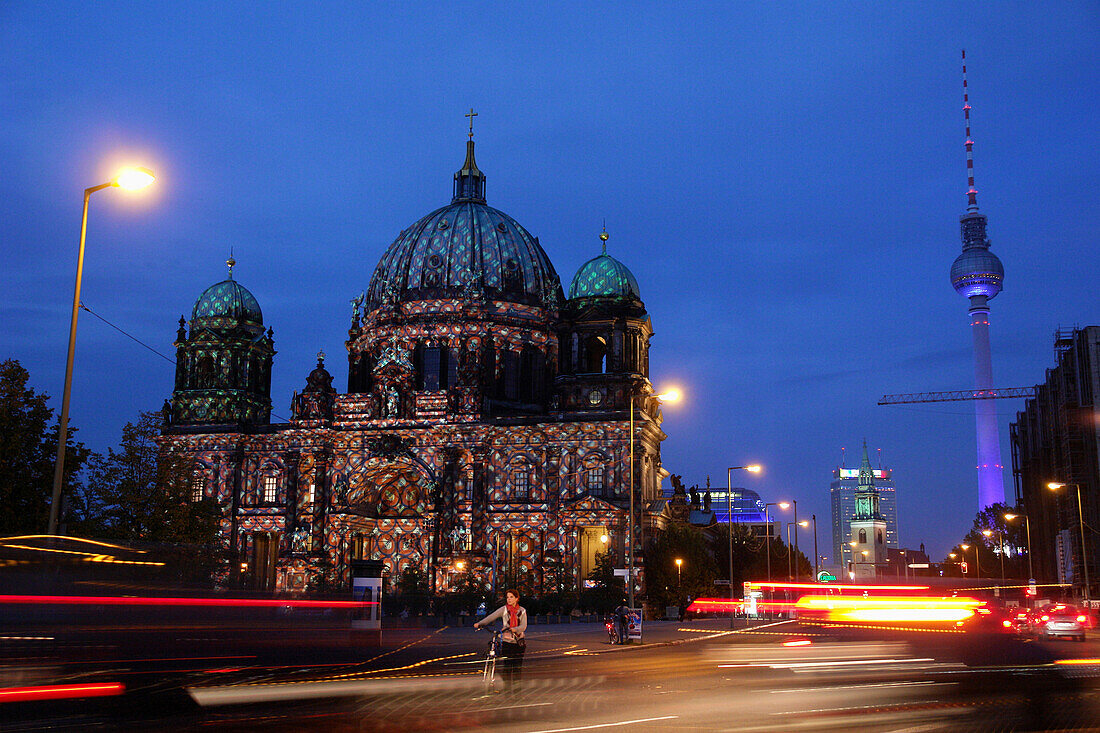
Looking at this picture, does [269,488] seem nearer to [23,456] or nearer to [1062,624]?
[23,456]

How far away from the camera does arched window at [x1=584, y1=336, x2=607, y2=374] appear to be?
289 ft

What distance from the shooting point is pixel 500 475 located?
3159 inches

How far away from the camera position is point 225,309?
9394 cm

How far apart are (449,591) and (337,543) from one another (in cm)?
1055

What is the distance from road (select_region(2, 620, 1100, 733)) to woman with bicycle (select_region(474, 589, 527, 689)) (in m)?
0.36

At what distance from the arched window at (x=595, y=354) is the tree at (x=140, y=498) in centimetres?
3769

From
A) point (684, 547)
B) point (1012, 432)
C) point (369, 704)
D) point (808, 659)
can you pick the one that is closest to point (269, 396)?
point (684, 547)

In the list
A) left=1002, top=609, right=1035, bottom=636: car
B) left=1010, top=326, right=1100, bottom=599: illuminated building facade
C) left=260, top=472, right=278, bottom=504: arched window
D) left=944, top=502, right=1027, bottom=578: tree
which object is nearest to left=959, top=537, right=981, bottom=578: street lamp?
left=944, top=502, right=1027, bottom=578: tree

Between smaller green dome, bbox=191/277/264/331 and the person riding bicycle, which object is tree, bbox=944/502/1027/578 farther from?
the person riding bicycle

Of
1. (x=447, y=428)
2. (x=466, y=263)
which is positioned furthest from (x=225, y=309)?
(x=447, y=428)

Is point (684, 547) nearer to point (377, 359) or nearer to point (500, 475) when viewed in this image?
point (500, 475)

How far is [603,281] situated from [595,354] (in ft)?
23.2

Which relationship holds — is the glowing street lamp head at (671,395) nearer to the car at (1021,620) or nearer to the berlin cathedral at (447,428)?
the car at (1021,620)

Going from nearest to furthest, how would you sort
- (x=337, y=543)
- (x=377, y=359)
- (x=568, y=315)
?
(x=337, y=543)
(x=568, y=315)
(x=377, y=359)
